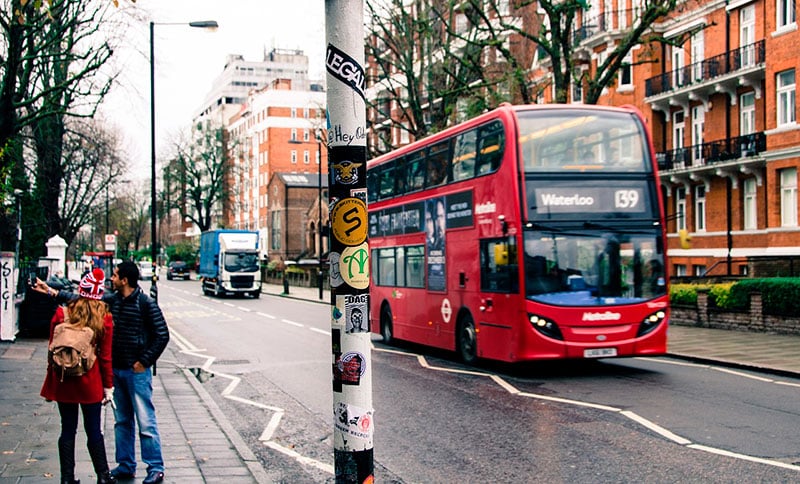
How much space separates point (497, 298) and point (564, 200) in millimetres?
1958

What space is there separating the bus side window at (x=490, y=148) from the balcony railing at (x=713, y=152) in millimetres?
21106

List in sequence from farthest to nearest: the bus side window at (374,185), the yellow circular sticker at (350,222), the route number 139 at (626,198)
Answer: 1. the bus side window at (374,185)
2. the route number 139 at (626,198)
3. the yellow circular sticker at (350,222)

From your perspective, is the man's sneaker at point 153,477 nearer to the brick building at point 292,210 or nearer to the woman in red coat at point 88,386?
the woman in red coat at point 88,386

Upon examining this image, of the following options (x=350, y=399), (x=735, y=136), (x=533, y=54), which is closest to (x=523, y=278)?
(x=350, y=399)

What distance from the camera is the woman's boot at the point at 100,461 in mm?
6656

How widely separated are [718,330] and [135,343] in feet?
56.7

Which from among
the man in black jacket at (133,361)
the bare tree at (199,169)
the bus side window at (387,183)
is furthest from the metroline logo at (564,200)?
the bare tree at (199,169)

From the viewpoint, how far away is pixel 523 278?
12898mm

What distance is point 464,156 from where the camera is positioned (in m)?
15.0

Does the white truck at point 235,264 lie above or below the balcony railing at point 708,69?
below

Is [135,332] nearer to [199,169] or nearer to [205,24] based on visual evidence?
[205,24]

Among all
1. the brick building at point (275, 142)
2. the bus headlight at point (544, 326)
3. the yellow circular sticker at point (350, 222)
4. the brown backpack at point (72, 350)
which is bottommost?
the bus headlight at point (544, 326)

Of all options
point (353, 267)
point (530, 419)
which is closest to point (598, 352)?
point (530, 419)

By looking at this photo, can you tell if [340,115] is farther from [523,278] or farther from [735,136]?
[735,136]
